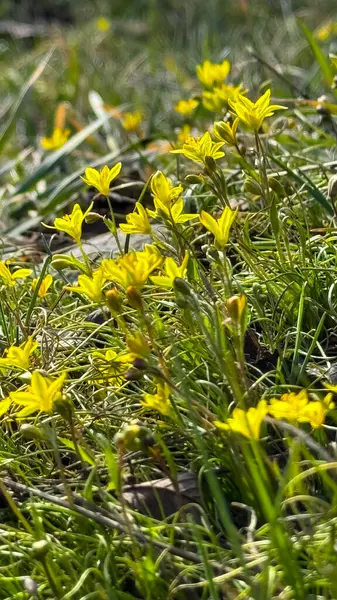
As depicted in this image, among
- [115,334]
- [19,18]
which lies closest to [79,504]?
[115,334]

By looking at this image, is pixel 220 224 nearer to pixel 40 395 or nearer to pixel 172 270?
pixel 172 270

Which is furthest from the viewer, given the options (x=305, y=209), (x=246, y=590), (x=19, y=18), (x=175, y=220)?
(x=19, y=18)

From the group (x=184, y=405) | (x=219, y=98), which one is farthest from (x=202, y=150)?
(x=219, y=98)

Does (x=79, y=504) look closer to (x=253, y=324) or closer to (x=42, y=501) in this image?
(x=42, y=501)

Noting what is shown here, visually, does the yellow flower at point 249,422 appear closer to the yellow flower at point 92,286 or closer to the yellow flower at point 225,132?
the yellow flower at point 92,286

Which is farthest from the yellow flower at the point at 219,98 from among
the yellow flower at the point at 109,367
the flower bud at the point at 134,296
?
the flower bud at the point at 134,296

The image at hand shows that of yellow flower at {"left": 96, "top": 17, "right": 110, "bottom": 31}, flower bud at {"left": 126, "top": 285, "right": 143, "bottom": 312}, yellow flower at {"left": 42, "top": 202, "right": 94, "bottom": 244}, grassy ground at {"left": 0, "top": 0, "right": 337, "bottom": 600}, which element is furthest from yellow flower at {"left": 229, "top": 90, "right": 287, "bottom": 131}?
yellow flower at {"left": 96, "top": 17, "right": 110, "bottom": 31}
